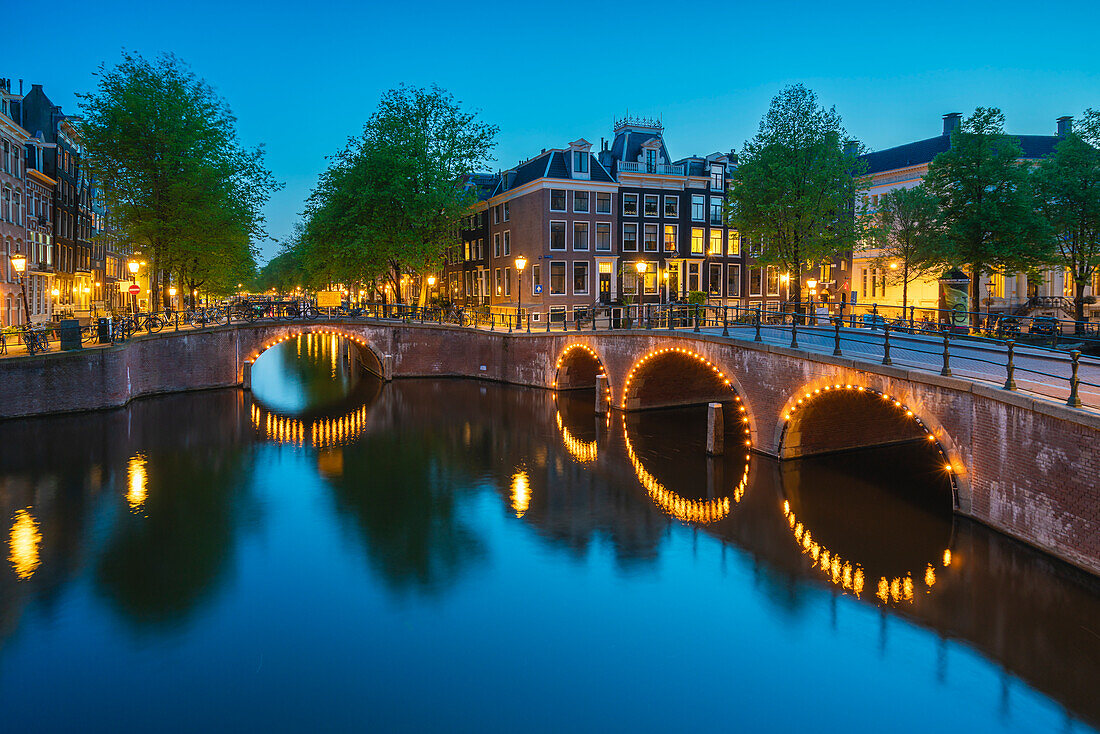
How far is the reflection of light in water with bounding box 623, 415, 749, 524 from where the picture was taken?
17.3 m

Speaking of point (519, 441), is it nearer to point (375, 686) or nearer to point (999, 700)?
point (375, 686)

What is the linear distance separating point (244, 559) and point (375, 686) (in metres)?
6.19

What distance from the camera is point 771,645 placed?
11312 millimetres

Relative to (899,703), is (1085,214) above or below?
above

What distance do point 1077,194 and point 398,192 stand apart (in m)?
34.7

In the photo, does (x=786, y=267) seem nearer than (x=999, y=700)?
No

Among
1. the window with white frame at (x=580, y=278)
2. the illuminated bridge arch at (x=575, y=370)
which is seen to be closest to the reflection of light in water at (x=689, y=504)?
the illuminated bridge arch at (x=575, y=370)


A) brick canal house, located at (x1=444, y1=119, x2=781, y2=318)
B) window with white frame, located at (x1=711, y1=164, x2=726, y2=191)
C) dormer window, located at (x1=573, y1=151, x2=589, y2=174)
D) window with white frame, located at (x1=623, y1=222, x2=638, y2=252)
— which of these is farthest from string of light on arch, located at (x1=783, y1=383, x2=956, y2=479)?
window with white frame, located at (x1=711, y1=164, x2=726, y2=191)

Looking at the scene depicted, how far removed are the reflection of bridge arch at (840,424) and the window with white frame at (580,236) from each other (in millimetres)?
27352

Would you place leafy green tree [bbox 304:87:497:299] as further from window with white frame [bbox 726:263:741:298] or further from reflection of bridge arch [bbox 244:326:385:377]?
window with white frame [bbox 726:263:741:298]

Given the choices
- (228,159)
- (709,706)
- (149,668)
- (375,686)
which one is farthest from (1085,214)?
(228,159)

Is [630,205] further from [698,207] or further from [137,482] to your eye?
[137,482]

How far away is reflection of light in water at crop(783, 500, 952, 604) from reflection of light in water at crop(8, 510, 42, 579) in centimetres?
1553

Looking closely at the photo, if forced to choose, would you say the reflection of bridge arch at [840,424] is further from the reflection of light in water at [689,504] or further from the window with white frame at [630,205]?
the window with white frame at [630,205]
